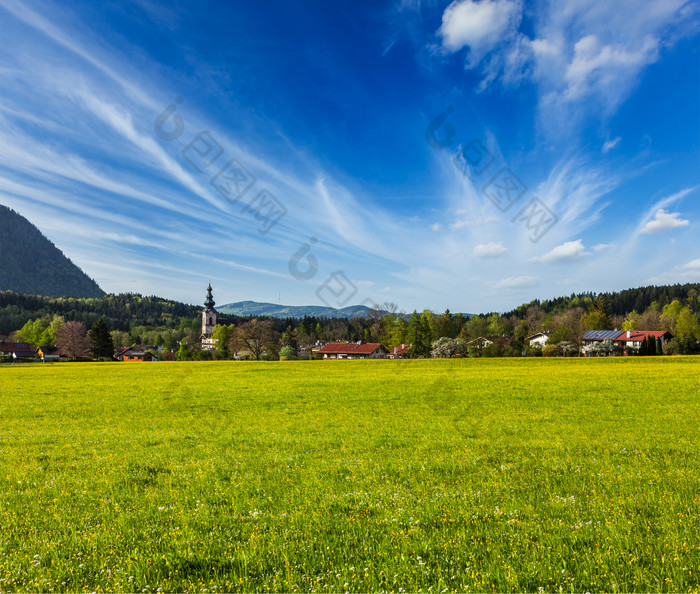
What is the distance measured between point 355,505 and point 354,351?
129415mm

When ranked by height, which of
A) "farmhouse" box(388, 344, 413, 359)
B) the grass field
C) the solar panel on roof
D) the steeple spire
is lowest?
"farmhouse" box(388, 344, 413, 359)

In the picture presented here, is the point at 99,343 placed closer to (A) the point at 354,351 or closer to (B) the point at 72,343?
(B) the point at 72,343

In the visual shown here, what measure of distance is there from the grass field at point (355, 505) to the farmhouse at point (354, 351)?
11476 centimetres

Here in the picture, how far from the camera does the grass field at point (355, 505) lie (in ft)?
20.1

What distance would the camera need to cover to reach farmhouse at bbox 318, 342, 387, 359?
13588cm

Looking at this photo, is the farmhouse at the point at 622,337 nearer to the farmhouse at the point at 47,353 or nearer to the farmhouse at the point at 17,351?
the farmhouse at the point at 47,353

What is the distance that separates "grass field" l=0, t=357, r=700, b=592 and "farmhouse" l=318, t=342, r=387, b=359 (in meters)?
115

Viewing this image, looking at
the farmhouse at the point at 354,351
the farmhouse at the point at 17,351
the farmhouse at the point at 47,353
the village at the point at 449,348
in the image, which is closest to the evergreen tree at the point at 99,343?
the village at the point at 449,348

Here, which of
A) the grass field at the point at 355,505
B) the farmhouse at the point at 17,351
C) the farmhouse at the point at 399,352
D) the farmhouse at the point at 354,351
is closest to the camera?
the grass field at the point at 355,505

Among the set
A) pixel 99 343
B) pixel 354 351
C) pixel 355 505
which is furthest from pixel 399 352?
pixel 355 505

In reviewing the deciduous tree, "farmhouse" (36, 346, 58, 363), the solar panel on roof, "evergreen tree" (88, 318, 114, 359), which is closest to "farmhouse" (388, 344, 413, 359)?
the solar panel on roof

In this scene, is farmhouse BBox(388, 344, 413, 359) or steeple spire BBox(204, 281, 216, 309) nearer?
farmhouse BBox(388, 344, 413, 359)

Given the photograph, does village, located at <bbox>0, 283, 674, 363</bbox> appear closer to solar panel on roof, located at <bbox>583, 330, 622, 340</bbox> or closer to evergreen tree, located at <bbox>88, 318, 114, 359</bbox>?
solar panel on roof, located at <bbox>583, 330, 622, 340</bbox>

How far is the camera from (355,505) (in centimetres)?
896
